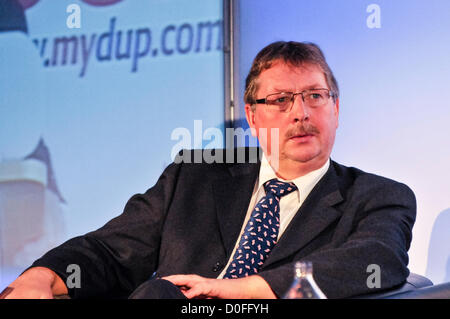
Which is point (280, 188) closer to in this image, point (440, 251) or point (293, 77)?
point (293, 77)

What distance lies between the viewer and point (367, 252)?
1757 mm

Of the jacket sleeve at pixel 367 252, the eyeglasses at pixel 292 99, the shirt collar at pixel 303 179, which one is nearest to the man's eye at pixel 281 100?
the eyeglasses at pixel 292 99

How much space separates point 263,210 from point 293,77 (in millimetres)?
497

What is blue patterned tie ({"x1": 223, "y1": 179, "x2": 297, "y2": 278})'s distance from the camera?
2004mm

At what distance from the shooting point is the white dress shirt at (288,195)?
2.15 m

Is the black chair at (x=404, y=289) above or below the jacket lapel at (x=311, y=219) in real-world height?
below

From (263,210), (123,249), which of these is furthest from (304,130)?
(123,249)

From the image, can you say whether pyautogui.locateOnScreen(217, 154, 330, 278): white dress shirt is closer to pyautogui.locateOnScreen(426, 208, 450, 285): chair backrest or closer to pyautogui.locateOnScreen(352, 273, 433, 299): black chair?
pyautogui.locateOnScreen(352, 273, 433, 299): black chair

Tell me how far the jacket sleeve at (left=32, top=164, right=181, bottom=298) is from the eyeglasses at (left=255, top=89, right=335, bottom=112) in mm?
443

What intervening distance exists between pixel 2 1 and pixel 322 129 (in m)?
→ 2.30

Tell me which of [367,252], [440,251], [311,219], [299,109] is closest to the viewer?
[367,252]

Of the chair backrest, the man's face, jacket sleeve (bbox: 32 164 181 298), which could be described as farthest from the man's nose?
the chair backrest

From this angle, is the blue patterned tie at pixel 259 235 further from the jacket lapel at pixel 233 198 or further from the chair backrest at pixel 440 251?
the chair backrest at pixel 440 251

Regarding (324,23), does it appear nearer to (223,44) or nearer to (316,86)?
(223,44)
